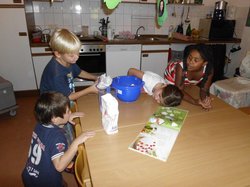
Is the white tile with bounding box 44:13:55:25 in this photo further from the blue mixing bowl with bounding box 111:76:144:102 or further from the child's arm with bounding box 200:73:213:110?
the child's arm with bounding box 200:73:213:110

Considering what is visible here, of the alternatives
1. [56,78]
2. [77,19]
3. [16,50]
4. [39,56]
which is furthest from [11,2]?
[56,78]

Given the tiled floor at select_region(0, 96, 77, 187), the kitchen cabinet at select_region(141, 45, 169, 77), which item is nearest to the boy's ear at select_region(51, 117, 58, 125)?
the tiled floor at select_region(0, 96, 77, 187)

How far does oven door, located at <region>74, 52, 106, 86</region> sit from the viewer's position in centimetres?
303

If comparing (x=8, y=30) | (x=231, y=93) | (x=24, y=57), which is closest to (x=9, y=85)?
(x=24, y=57)

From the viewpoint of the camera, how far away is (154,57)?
10.8 ft

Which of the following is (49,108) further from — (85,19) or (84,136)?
(85,19)

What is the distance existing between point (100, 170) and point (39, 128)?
40 centimetres

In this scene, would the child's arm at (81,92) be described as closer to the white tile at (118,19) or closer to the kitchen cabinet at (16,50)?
the kitchen cabinet at (16,50)

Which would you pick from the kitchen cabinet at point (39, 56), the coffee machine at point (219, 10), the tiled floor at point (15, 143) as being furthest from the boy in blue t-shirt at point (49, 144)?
the coffee machine at point (219, 10)

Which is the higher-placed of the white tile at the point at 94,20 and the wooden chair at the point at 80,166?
the white tile at the point at 94,20

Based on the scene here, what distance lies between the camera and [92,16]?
339 cm

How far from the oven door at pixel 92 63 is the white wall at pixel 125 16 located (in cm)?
68

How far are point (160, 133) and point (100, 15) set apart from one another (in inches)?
112

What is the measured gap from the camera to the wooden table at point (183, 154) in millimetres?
808
